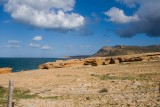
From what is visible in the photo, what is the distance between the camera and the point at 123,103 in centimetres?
1708

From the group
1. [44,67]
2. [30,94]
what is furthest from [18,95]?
[44,67]

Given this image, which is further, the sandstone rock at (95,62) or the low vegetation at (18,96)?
the sandstone rock at (95,62)

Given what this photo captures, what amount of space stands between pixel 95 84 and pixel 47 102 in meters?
7.20

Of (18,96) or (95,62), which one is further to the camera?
(95,62)

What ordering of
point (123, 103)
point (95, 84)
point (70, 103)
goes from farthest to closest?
point (95, 84)
point (70, 103)
point (123, 103)

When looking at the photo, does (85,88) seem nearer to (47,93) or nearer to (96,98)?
(47,93)

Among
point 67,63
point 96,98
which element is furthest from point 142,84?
point 67,63

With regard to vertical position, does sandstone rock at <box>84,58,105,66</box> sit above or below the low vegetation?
above

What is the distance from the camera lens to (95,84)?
25.4m

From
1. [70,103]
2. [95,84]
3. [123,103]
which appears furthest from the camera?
[95,84]

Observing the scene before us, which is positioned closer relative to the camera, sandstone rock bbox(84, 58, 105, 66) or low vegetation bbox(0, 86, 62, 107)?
low vegetation bbox(0, 86, 62, 107)

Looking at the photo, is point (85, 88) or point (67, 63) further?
point (67, 63)

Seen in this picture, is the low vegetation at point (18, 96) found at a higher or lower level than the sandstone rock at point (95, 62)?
lower

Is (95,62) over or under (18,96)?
over
